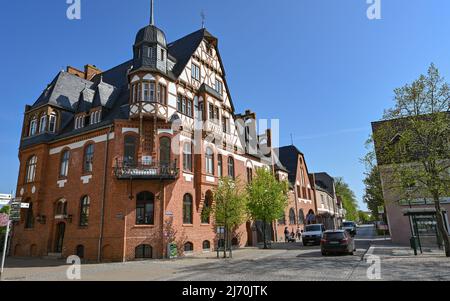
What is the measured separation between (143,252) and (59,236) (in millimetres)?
8526

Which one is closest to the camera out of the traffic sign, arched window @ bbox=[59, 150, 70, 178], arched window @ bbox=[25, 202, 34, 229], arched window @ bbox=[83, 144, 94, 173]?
the traffic sign

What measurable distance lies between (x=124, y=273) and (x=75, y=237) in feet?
32.6

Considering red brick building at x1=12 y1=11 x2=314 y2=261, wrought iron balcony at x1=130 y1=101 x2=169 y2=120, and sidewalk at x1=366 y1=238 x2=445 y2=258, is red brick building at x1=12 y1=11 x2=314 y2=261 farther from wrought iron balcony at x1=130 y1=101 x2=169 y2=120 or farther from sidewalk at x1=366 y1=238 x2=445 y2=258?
sidewalk at x1=366 y1=238 x2=445 y2=258

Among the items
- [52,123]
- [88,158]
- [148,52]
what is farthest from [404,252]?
[52,123]

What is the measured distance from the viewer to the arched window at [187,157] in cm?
2406

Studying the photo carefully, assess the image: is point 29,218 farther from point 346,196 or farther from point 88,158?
point 346,196

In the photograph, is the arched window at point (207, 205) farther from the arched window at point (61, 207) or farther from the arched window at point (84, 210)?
the arched window at point (61, 207)

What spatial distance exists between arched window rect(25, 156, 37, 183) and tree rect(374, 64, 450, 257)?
27.3 metres

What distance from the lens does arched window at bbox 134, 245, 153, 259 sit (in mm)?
20250

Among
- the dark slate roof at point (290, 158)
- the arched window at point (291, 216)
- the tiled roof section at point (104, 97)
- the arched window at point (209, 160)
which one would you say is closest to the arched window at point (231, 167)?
the arched window at point (209, 160)

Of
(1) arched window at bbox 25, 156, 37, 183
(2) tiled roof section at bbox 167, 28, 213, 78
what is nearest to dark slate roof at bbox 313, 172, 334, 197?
(2) tiled roof section at bbox 167, 28, 213, 78
